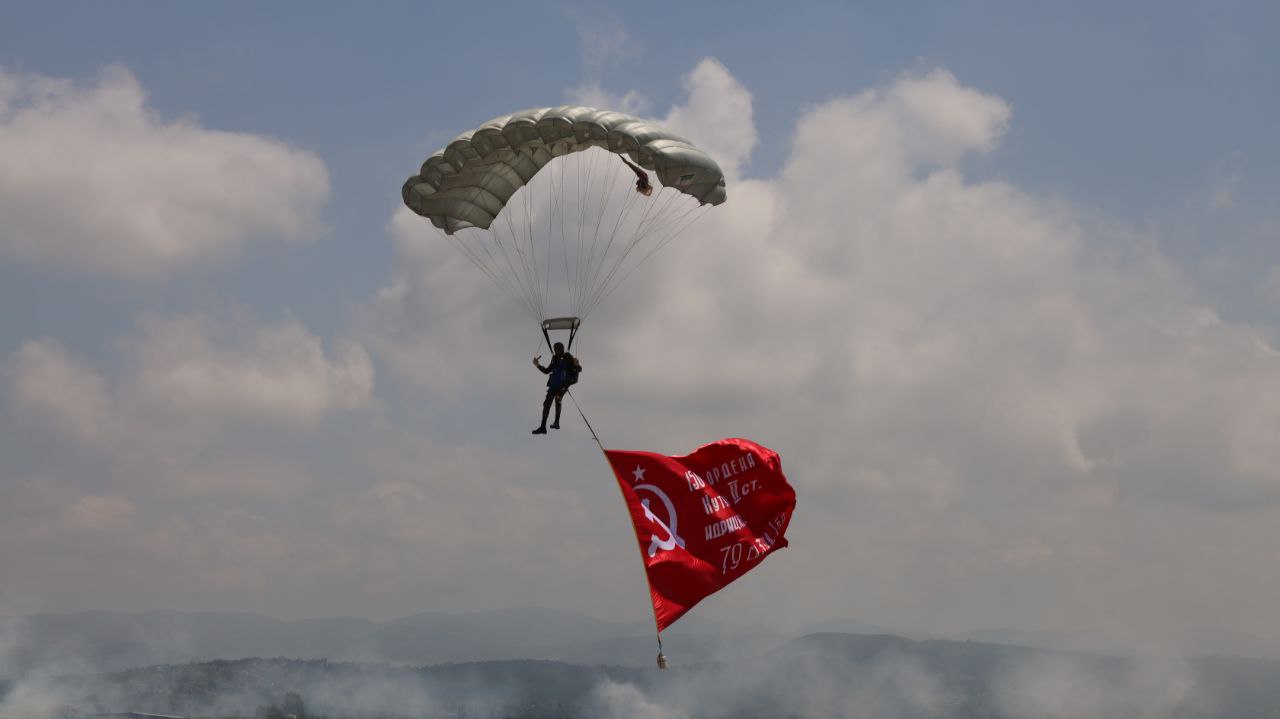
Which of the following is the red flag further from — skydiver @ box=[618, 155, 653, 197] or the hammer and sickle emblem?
skydiver @ box=[618, 155, 653, 197]

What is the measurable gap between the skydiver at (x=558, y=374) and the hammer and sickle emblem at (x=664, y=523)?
14.5 feet

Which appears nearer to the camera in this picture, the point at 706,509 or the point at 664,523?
the point at 664,523

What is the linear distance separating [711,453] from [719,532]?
2.20m

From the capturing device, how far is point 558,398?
33000mm

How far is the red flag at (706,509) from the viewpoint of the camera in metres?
29.5

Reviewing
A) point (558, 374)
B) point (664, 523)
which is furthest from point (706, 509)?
point (558, 374)

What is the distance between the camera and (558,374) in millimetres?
32875

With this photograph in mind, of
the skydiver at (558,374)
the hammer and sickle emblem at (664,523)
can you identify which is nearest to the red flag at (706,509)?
the hammer and sickle emblem at (664,523)

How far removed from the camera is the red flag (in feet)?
96.8

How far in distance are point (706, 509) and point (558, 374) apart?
607 centimetres

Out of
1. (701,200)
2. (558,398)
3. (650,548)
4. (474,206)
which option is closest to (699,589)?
(650,548)

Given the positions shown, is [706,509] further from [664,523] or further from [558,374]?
[558,374]

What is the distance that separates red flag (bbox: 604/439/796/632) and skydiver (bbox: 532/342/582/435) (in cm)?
379

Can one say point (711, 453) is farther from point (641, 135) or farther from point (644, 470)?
point (641, 135)
